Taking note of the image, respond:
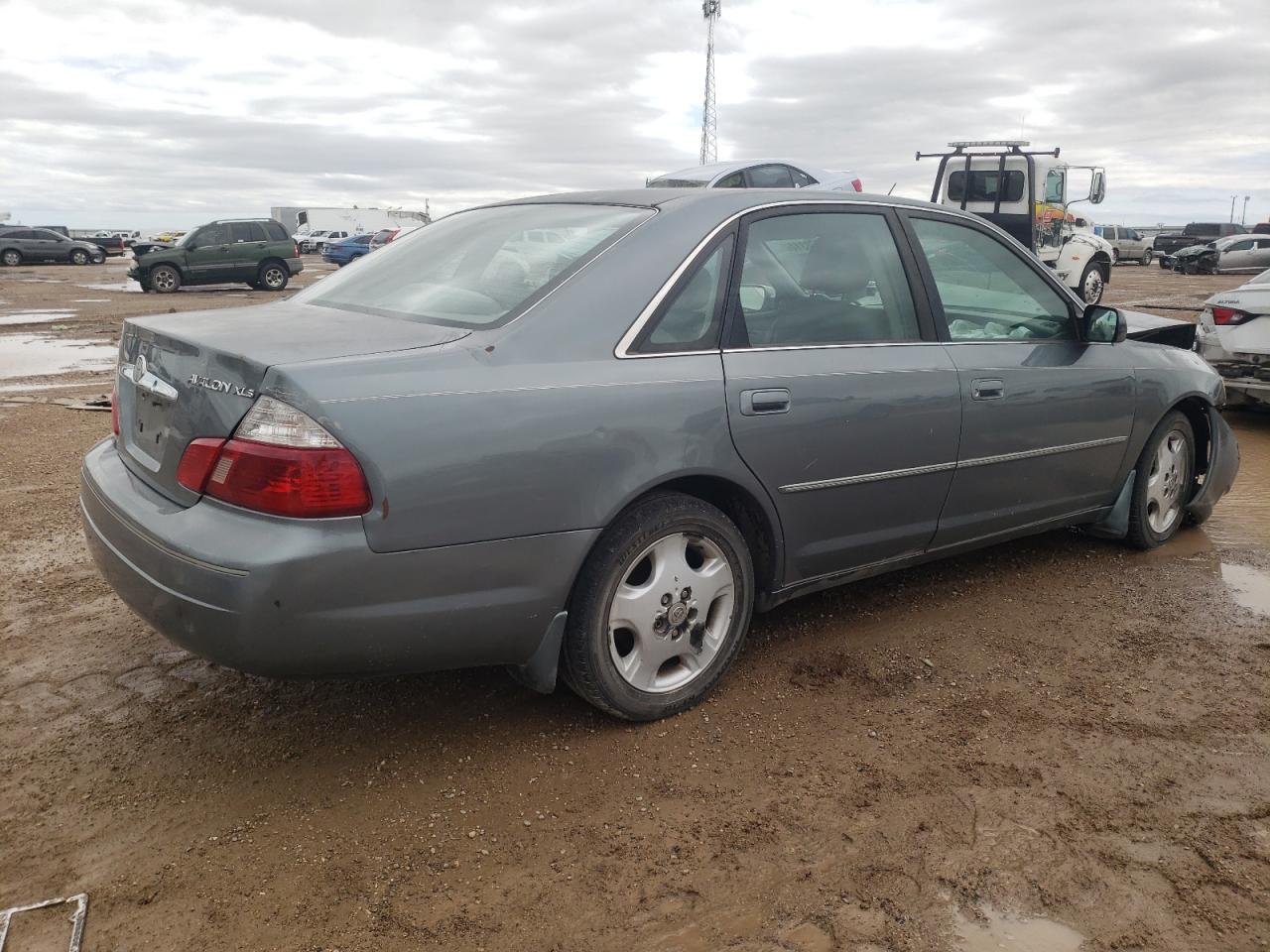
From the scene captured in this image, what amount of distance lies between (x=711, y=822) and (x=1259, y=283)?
699 cm

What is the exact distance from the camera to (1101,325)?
13.8 ft

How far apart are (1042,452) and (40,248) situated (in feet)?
136

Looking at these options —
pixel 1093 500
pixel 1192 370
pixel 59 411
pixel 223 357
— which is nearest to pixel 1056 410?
pixel 1093 500

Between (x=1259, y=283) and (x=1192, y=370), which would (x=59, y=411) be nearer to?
(x=1192, y=370)

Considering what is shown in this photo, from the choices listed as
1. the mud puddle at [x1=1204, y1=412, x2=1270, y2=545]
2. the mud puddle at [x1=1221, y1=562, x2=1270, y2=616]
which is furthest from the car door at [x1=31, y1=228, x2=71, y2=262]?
the mud puddle at [x1=1221, y1=562, x2=1270, y2=616]

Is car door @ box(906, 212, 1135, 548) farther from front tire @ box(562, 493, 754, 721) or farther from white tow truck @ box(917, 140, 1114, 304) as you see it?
white tow truck @ box(917, 140, 1114, 304)

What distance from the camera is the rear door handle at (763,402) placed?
3080 mm

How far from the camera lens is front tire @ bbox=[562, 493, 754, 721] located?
2.87m

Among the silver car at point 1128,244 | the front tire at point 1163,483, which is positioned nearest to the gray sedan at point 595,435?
the front tire at point 1163,483

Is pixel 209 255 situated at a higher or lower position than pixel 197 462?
higher

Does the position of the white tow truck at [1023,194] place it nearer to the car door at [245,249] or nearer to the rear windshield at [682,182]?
the rear windshield at [682,182]

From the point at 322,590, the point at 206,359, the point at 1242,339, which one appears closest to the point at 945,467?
the point at 322,590

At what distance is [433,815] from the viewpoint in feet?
8.64

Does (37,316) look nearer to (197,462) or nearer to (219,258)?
(219,258)
